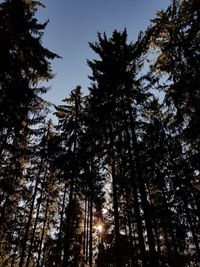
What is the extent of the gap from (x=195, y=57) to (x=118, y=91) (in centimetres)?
511

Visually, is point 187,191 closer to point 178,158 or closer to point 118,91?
point 178,158

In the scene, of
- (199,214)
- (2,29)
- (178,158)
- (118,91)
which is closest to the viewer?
(2,29)

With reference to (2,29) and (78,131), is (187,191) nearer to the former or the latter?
(78,131)

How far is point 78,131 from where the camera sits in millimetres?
22359

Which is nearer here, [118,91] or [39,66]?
[39,66]

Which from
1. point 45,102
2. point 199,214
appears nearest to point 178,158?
point 199,214

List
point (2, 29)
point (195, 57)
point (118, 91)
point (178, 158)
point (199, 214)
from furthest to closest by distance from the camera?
1. point (178, 158)
2. point (199, 214)
3. point (118, 91)
4. point (2, 29)
5. point (195, 57)

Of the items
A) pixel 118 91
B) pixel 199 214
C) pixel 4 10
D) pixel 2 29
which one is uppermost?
pixel 4 10

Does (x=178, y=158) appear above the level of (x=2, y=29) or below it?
below

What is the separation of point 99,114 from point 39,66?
479cm

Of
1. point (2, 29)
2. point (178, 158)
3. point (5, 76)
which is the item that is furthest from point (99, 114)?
point (178, 158)

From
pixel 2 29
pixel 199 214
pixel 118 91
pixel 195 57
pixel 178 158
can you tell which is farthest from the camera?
pixel 178 158

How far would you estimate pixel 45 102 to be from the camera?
1552cm

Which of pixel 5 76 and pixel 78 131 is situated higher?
pixel 78 131
